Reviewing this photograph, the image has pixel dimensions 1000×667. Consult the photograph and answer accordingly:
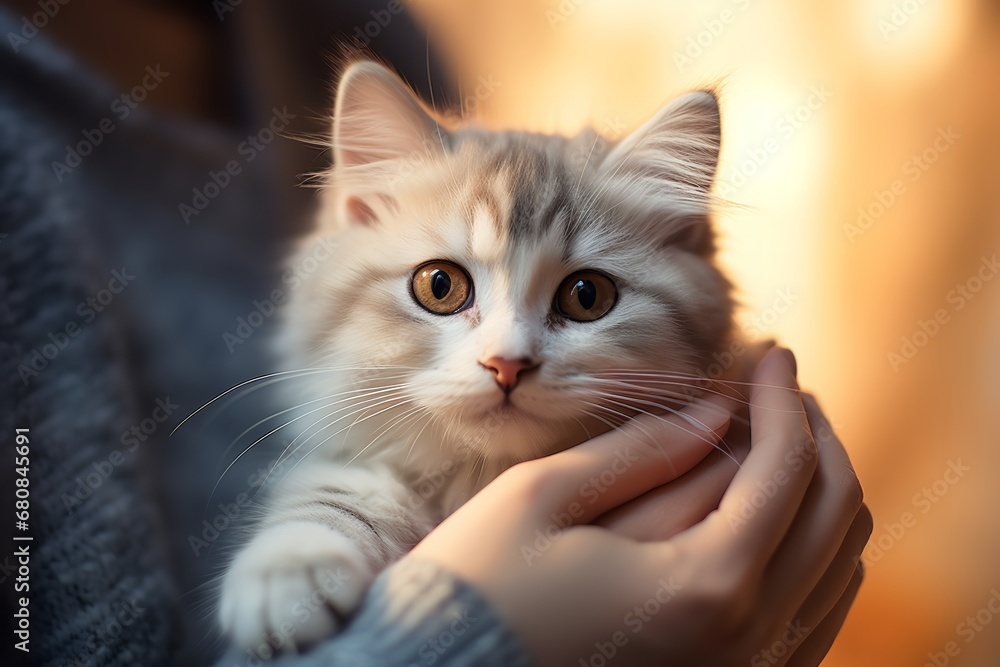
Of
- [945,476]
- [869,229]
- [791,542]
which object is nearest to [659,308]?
[791,542]

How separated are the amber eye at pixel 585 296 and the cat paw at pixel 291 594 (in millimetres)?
347

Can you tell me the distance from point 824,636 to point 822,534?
17 centimetres

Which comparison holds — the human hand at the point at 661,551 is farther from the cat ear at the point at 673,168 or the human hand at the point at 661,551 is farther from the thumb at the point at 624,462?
the cat ear at the point at 673,168

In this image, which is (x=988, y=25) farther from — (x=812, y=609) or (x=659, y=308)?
(x=812, y=609)

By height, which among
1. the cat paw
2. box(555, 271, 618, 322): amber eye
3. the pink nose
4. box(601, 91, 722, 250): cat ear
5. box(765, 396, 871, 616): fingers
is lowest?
box(765, 396, 871, 616): fingers

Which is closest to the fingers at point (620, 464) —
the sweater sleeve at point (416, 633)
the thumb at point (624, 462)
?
the thumb at point (624, 462)

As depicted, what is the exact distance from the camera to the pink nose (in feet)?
2.04

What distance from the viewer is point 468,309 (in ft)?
2.32

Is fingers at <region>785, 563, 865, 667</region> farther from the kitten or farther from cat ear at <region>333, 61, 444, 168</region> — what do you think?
cat ear at <region>333, 61, 444, 168</region>

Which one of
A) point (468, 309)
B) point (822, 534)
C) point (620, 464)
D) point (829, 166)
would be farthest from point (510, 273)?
point (829, 166)

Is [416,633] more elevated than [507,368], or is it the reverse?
[507,368]

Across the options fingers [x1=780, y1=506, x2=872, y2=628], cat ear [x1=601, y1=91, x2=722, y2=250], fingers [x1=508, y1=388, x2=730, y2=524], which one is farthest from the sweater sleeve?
cat ear [x1=601, y1=91, x2=722, y2=250]

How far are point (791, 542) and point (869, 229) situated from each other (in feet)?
1.68

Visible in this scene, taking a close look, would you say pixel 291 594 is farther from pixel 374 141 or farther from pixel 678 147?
pixel 678 147
